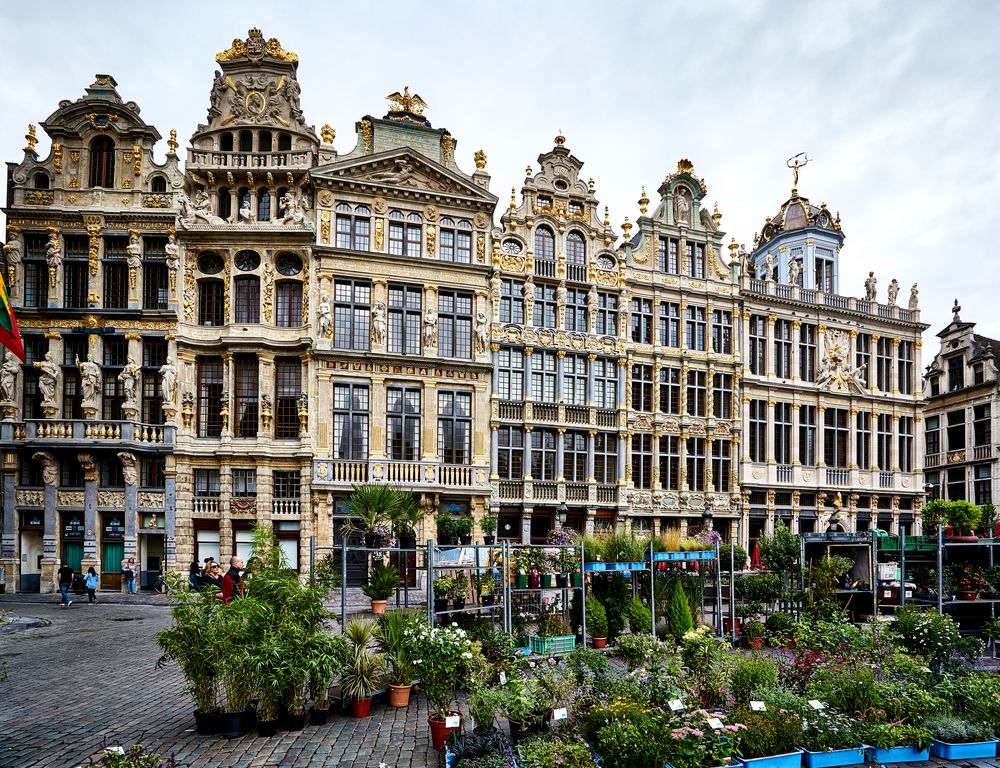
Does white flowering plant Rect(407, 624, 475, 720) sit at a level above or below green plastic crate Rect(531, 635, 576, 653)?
above

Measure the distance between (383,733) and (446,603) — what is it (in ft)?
23.6

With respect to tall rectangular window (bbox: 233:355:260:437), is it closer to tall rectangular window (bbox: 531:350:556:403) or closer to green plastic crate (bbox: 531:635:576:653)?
tall rectangular window (bbox: 531:350:556:403)

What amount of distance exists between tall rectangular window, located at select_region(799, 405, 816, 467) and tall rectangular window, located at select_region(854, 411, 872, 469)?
309 cm

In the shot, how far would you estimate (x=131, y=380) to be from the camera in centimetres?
3173

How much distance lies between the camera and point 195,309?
108ft

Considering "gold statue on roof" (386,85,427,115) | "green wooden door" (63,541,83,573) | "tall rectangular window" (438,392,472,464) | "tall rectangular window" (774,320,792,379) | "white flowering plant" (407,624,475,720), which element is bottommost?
"green wooden door" (63,541,83,573)

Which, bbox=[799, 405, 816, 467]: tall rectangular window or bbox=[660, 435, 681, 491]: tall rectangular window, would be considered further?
bbox=[799, 405, 816, 467]: tall rectangular window

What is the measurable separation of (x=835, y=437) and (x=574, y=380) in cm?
1682

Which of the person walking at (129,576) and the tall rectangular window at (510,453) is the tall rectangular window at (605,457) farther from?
the person walking at (129,576)

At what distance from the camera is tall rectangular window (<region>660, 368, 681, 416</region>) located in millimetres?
38500

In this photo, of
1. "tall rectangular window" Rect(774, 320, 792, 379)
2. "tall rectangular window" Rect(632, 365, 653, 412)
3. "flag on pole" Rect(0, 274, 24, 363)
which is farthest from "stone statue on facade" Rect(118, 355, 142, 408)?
"tall rectangular window" Rect(774, 320, 792, 379)

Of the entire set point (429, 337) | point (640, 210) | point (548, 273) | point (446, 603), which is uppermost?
point (640, 210)

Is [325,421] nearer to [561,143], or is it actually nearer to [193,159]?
[193,159]

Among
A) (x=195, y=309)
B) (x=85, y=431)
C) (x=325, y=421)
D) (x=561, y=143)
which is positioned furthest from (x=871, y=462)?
(x=85, y=431)
